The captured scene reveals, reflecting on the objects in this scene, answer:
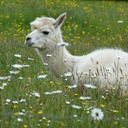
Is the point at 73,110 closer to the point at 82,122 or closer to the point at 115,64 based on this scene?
the point at 82,122

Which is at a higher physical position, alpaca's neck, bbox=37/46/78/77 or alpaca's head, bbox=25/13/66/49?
alpaca's head, bbox=25/13/66/49

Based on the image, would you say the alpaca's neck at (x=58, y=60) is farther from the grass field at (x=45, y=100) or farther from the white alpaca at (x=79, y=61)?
the grass field at (x=45, y=100)

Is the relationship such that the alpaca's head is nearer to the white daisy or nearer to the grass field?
the grass field

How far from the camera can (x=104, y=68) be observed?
7.71 meters

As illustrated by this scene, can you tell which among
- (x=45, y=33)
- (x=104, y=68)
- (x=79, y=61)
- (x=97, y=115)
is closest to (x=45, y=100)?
(x=97, y=115)

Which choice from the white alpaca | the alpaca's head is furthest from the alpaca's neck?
the alpaca's head

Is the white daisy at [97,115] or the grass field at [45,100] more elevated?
the white daisy at [97,115]

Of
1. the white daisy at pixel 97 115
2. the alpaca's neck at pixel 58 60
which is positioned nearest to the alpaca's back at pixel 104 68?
the alpaca's neck at pixel 58 60

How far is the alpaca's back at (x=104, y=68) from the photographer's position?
7.23m

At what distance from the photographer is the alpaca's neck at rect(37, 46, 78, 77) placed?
855cm

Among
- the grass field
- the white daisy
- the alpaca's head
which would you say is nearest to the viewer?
the white daisy

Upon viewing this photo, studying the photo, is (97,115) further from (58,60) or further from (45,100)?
(58,60)

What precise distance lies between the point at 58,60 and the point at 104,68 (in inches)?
45.9

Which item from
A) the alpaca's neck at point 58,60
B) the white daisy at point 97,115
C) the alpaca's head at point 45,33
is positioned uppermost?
the alpaca's head at point 45,33
